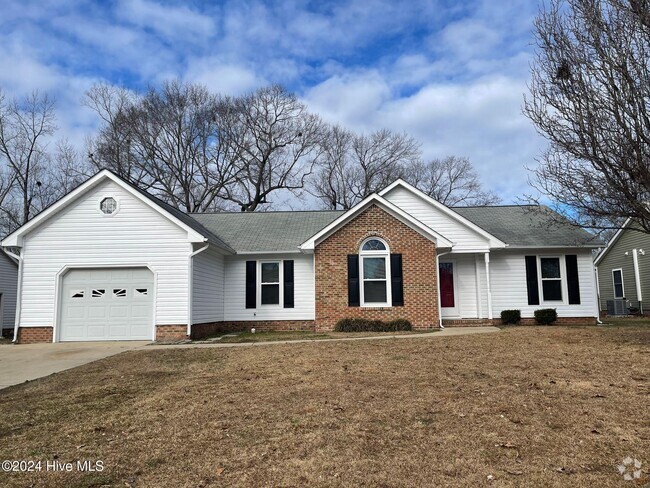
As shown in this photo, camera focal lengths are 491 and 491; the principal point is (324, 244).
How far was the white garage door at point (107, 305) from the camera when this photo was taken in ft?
50.6

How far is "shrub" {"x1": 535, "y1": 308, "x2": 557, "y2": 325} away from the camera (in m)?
17.5

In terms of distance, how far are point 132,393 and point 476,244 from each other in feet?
44.8

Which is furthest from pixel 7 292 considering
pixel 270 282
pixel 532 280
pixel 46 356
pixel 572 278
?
pixel 572 278

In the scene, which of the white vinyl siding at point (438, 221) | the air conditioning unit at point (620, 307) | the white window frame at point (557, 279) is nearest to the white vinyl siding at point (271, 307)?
the white vinyl siding at point (438, 221)

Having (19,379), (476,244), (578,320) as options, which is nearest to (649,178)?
(476,244)

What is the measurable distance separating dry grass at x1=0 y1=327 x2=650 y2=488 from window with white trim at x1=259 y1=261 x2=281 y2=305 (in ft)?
28.7

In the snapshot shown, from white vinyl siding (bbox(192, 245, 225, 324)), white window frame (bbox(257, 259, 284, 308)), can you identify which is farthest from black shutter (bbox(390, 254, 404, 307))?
white vinyl siding (bbox(192, 245, 225, 324))

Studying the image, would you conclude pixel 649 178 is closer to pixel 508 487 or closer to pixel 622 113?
pixel 622 113

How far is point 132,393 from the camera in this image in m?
7.30

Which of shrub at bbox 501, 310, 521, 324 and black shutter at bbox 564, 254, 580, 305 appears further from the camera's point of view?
black shutter at bbox 564, 254, 580, 305

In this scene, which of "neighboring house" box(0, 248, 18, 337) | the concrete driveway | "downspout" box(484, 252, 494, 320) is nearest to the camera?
the concrete driveway

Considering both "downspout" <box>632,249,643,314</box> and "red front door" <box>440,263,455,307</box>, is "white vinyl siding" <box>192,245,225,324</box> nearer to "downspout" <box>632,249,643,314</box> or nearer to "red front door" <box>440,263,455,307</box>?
"red front door" <box>440,263,455,307</box>

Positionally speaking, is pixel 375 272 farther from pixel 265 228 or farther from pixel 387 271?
pixel 265 228

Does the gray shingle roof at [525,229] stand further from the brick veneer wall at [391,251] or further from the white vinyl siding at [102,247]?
the white vinyl siding at [102,247]
